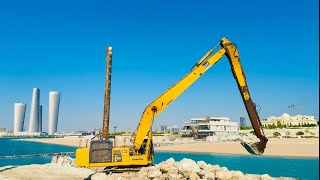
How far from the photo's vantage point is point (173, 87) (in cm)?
1922

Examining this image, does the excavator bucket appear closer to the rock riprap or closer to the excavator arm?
the excavator arm

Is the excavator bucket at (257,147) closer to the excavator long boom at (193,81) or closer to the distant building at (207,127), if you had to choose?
the excavator long boom at (193,81)

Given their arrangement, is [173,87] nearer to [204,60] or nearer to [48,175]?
[204,60]

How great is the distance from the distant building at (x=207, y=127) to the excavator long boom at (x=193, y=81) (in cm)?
9466

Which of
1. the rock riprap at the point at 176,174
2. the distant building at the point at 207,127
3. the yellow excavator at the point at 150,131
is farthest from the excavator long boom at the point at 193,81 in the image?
the distant building at the point at 207,127

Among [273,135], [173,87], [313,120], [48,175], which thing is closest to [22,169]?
[48,175]

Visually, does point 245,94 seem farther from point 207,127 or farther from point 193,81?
point 207,127

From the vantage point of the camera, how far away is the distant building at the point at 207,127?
113m

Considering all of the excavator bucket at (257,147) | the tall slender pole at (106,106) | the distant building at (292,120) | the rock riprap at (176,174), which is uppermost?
the distant building at (292,120)

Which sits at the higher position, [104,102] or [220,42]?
[220,42]

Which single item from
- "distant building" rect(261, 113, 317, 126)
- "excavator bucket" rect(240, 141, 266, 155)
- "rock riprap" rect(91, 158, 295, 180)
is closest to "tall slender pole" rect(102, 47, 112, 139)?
"rock riprap" rect(91, 158, 295, 180)

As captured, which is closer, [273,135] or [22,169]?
[22,169]

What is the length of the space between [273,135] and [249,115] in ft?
281

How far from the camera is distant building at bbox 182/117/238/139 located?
371 feet
